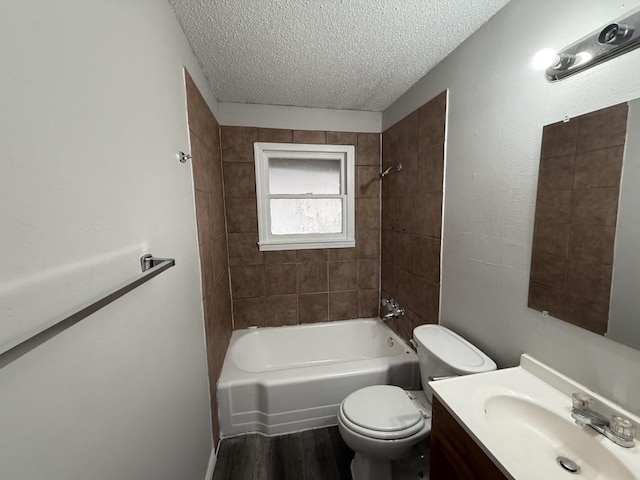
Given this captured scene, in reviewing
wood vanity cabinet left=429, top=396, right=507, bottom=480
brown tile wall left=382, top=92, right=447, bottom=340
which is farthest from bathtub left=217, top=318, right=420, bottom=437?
wood vanity cabinet left=429, top=396, right=507, bottom=480

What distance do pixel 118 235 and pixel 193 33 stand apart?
1224 millimetres

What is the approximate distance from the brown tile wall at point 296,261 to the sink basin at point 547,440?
65.4 inches

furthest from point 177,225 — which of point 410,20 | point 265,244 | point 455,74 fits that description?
point 455,74

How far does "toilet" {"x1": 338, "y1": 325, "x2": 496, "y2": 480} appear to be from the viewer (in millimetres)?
1250

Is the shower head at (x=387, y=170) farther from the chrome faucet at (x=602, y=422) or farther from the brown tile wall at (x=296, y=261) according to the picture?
the chrome faucet at (x=602, y=422)

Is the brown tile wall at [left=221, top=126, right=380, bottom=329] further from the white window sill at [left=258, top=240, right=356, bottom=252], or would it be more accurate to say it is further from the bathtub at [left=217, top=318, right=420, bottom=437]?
the bathtub at [left=217, top=318, right=420, bottom=437]

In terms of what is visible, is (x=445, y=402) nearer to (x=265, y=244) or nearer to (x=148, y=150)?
(x=148, y=150)

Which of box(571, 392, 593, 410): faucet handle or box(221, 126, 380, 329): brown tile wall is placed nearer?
box(571, 392, 593, 410): faucet handle

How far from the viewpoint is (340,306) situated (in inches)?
102

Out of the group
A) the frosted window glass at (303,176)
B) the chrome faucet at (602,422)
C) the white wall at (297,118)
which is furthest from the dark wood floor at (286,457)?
the white wall at (297,118)

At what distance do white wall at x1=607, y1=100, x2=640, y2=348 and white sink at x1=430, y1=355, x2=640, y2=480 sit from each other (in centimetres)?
27

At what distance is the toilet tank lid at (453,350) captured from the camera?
120 centimetres

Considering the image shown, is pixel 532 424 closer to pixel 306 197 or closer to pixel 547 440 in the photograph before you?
pixel 547 440

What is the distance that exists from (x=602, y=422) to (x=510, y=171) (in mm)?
964
